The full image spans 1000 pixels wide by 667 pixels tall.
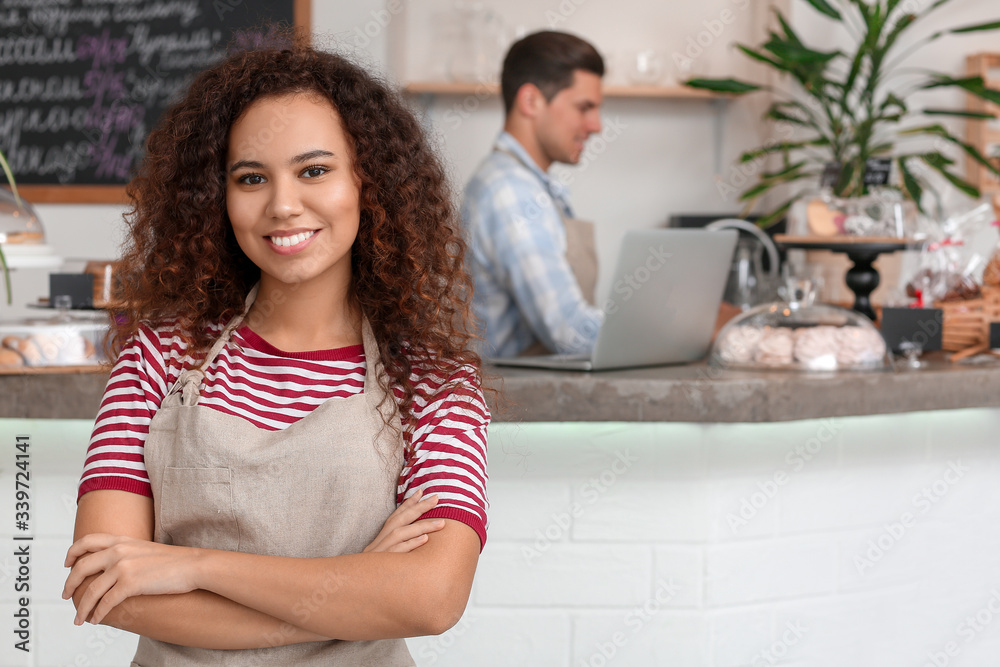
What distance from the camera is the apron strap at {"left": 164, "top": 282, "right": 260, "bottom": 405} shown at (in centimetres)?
101

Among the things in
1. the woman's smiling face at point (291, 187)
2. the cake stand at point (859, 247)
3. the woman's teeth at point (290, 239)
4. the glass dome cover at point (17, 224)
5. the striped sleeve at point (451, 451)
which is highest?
the woman's smiling face at point (291, 187)

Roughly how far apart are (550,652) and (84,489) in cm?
82

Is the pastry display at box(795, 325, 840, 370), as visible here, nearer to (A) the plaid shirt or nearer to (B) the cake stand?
(B) the cake stand

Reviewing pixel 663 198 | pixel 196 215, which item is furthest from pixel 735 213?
pixel 196 215

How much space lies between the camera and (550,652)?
4.99 ft

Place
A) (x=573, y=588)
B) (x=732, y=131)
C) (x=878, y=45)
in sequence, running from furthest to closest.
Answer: (x=732, y=131), (x=878, y=45), (x=573, y=588)

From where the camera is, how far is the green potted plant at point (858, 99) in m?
2.71

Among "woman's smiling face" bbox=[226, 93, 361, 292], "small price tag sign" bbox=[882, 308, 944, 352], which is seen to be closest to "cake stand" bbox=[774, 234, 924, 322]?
"small price tag sign" bbox=[882, 308, 944, 352]

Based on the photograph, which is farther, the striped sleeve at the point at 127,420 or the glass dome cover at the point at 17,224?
the glass dome cover at the point at 17,224

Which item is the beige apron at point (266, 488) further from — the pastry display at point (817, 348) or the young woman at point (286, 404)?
the pastry display at point (817, 348)

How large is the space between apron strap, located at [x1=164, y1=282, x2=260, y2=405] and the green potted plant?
1815 mm

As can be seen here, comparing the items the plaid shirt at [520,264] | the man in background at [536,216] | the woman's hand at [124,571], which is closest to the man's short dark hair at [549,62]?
the man in background at [536,216]

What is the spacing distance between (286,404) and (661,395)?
63 centimetres

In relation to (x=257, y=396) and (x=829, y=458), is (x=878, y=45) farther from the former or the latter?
(x=257, y=396)
